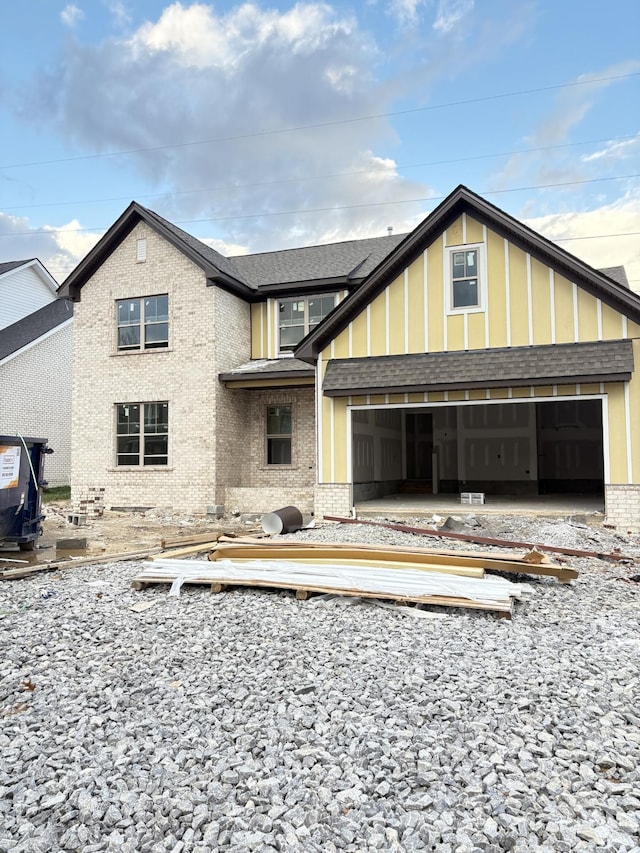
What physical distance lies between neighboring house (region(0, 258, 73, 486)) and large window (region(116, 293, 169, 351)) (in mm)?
6993

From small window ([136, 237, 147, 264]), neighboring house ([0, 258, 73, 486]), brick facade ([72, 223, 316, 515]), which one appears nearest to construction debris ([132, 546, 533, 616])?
brick facade ([72, 223, 316, 515])

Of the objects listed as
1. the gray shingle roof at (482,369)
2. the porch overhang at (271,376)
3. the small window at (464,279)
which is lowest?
the gray shingle roof at (482,369)

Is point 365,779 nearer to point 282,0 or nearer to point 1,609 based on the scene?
point 1,609

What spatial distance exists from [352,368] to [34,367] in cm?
1542

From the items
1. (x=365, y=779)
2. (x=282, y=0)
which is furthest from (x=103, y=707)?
(x=282, y=0)

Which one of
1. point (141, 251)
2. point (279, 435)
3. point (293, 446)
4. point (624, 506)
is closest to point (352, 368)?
point (293, 446)

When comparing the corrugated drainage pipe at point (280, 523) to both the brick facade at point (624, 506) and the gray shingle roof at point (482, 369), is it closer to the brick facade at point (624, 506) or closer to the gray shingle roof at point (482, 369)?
the gray shingle roof at point (482, 369)

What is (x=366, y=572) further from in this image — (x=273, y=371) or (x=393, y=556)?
(x=273, y=371)

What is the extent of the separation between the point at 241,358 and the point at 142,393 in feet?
10.1

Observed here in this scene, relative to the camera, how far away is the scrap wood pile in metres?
6.06

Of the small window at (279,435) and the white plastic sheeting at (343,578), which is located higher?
the small window at (279,435)

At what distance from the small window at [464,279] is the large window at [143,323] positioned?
8.36m

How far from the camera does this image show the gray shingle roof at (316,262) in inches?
709

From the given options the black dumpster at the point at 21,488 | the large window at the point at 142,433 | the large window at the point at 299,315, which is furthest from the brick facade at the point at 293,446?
the black dumpster at the point at 21,488
